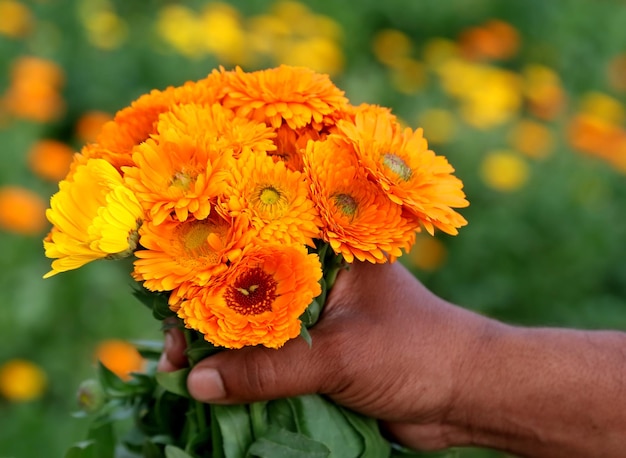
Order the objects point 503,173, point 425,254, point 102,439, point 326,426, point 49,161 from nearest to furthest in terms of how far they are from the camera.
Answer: point 326,426
point 102,439
point 49,161
point 425,254
point 503,173

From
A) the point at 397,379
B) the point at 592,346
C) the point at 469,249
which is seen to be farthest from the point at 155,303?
the point at 469,249

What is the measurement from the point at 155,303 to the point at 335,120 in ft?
1.09

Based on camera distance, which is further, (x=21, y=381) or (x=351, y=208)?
(x=21, y=381)

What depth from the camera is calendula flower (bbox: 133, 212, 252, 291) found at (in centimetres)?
96

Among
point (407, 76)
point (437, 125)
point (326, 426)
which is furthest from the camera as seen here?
point (407, 76)

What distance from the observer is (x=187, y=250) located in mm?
1005

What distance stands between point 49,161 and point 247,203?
212 centimetres

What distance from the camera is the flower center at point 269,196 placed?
3.26 feet

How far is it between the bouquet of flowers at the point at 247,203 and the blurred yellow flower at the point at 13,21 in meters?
2.73

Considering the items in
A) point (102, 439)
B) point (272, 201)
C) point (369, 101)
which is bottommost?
point (369, 101)

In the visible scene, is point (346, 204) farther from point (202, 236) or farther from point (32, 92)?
point (32, 92)

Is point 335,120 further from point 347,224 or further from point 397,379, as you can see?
point 397,379

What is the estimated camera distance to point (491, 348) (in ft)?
4.41

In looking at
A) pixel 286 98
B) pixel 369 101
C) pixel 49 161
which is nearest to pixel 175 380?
pixel 286 98
